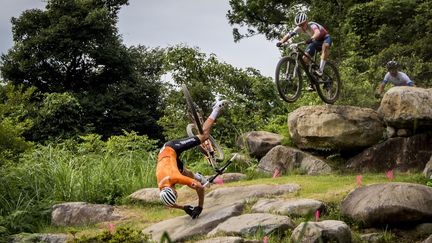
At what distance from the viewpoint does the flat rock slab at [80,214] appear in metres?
12.2

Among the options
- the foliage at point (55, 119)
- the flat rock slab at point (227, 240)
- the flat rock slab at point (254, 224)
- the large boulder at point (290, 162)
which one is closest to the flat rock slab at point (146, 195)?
the large boulder at point (290, 162)

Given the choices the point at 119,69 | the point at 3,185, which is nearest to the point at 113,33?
the point at 119,69

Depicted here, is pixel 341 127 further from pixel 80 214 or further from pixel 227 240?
pixel 227 240

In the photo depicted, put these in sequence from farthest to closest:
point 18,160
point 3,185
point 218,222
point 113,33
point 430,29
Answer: point 113,33
point 430,29
point 18,160
point 3,185
point 218,222

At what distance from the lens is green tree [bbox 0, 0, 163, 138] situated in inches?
1035

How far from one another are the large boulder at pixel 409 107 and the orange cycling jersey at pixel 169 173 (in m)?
5.08

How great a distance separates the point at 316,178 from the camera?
42.7 ft

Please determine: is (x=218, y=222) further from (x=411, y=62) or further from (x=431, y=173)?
(x=411, y=62)

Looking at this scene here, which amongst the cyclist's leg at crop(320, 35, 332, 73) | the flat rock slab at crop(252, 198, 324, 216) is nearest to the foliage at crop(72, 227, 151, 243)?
the flat rock slab at crop(252, 198, 324, 216)

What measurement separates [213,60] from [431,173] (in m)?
8.51

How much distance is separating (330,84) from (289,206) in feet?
14.5

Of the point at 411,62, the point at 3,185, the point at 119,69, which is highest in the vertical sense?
the point at 119,69

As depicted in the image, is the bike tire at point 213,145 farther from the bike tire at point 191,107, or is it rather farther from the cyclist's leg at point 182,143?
the bike tire at point 191,107

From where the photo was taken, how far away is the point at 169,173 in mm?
10391
